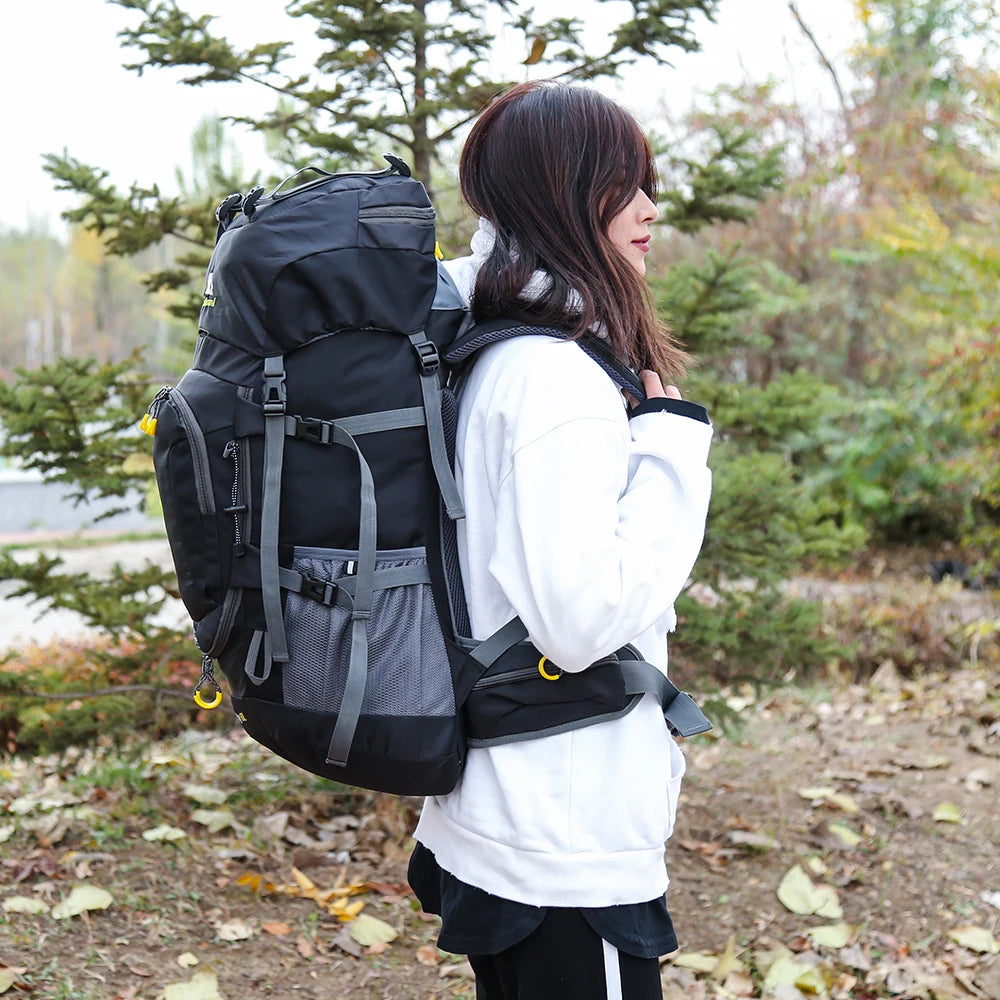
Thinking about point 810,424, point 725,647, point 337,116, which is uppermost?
point 337,116

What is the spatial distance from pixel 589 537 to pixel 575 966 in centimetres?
60

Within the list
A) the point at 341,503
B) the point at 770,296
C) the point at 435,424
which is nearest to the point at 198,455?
the point at 341,503

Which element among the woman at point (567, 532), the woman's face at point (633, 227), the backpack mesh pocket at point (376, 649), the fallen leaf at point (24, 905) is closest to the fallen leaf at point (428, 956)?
the fallen leaf at point (24, 905)

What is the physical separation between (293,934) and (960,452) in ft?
25.0

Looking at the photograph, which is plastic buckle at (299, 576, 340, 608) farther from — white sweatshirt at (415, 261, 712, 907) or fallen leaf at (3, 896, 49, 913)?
fallen leaf at (3, 896, 49, 913)

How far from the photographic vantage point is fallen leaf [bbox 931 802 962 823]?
3.83 meters

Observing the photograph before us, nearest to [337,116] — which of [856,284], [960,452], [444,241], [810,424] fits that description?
[444,241]

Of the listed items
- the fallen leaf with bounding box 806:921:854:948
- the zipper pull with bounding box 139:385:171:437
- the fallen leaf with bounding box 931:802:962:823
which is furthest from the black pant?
the fallen leaf with bounding box 931:802:962:823

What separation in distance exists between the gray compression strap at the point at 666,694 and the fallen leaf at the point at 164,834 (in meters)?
2.29

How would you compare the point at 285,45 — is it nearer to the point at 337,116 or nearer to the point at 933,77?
the point at 337,116

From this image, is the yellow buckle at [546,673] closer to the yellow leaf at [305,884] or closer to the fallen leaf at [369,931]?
the fallen leaf at [369,931]

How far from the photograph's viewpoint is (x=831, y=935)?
309 cm

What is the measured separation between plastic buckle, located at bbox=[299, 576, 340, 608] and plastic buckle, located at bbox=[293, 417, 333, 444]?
0.61ft

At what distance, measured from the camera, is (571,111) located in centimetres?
150
